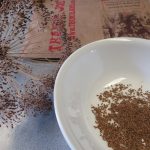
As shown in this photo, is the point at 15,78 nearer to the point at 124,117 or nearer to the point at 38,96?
the point at 38,96

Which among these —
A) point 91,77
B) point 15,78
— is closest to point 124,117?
point 91,77

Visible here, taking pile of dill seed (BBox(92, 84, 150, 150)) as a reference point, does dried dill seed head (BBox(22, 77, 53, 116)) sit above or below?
above

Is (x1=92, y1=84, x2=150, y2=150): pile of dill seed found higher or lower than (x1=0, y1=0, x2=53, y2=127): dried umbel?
lower

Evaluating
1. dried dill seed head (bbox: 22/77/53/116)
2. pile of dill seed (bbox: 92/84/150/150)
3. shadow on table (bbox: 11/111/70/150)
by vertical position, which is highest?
dried dill seed head (bbox: 22/77/53/116)

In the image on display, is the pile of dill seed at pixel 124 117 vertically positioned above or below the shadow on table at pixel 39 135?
above

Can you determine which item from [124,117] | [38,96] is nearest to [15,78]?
[38,96]
